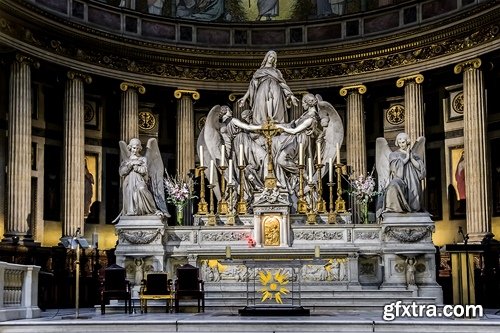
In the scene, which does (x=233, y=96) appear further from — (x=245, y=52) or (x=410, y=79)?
(x=410, y=79)

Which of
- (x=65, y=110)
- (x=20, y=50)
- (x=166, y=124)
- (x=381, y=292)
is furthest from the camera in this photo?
(x=166, y=124)

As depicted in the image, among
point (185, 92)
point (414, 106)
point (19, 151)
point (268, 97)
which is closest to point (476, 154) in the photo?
point (414, 106)

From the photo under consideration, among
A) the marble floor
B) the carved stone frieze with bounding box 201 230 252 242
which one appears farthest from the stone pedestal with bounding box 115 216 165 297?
the marble floor

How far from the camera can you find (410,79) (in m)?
29.1

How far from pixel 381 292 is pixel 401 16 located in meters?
13.4

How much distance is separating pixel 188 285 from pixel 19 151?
9704 millimetres

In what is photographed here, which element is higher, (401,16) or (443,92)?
(401,16)

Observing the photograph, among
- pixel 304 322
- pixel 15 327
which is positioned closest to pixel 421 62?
pixel 304 322

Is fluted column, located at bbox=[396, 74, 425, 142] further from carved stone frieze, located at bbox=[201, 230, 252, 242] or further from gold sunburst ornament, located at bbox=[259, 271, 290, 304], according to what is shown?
gold sunburst ornament, located at bbox=[259, 271, 290, 304]

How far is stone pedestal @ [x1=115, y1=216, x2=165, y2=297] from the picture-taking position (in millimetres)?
20891

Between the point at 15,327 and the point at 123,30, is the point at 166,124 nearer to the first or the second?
the point at 123,30

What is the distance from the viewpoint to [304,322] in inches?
570

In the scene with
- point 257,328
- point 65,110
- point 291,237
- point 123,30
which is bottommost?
point 257,328

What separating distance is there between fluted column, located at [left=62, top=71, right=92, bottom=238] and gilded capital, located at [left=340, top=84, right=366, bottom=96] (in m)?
9.07
